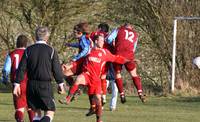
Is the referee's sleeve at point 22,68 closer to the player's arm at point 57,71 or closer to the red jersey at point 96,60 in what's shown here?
the player's arm at point 57,71

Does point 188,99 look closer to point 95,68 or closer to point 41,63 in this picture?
point 95,68

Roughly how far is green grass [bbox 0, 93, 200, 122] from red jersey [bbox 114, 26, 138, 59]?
139 cm

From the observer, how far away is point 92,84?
14.3 metres

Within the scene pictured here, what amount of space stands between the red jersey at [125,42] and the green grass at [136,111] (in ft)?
A: 4.54

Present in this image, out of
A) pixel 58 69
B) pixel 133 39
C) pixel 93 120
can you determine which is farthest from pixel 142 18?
pixel 58 69

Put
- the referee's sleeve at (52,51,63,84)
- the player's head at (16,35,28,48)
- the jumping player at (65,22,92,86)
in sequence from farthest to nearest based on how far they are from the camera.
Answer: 1. the jumping player at (65,22,92,86)
2. the player's head at (16,35,28,48)
3. the referee's sleeve at (52,51,63,84)

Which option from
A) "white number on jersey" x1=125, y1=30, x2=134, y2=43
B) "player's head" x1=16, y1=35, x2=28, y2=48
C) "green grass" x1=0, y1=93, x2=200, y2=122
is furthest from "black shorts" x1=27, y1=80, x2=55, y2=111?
"white number on jersey" x1=125, y1=30, x2=134, y2=43

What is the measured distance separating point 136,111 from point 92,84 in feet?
11.0

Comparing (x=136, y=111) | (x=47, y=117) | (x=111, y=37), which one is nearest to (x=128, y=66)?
(x=111, y=37)

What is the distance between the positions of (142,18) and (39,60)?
660 inches

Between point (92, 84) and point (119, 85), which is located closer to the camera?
point (92, 84)

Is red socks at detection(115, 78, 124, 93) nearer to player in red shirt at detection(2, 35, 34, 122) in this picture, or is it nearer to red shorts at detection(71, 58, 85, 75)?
red shorts at detection(71, 58, 85, 75)

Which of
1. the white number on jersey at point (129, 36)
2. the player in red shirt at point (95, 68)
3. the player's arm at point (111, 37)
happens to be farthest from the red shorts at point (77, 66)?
the player in red shirt at point (95, 68)

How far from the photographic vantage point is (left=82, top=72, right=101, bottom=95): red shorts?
46.6 feet
